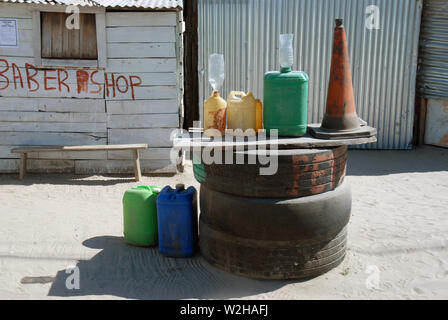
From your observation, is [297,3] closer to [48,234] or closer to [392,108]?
[392,108]

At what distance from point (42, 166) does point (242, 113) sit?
4867 mm

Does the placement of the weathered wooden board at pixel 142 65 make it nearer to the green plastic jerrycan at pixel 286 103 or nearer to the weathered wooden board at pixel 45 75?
the weathered wooden board at pixel 45 75

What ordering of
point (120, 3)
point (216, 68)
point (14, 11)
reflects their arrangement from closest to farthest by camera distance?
point (216, 68) < point (120, 3) < point (14, 11)

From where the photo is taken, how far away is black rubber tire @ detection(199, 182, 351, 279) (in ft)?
15.0

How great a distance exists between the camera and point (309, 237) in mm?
4688

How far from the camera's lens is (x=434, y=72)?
33.2ft

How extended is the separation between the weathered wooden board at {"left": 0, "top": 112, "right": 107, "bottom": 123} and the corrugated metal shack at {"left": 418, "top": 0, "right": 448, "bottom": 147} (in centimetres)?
623

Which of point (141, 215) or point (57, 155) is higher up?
point (57, 155)

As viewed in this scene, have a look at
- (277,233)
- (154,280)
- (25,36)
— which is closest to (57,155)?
(25,36)

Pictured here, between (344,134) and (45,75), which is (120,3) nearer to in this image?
(45,75)

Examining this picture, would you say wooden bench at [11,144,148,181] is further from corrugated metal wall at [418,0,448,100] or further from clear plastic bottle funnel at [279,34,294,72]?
corrugated metal wall at [418,0,448,100]

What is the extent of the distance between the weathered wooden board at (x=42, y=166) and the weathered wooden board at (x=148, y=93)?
130 cm

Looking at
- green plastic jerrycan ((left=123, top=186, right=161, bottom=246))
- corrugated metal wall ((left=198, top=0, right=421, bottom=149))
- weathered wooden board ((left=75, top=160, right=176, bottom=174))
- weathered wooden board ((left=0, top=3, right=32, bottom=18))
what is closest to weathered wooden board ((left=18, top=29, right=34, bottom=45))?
weathered wooden board ((left=0, top=3, right=32, bottom=18))

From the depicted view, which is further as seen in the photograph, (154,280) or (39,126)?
(39,126)
